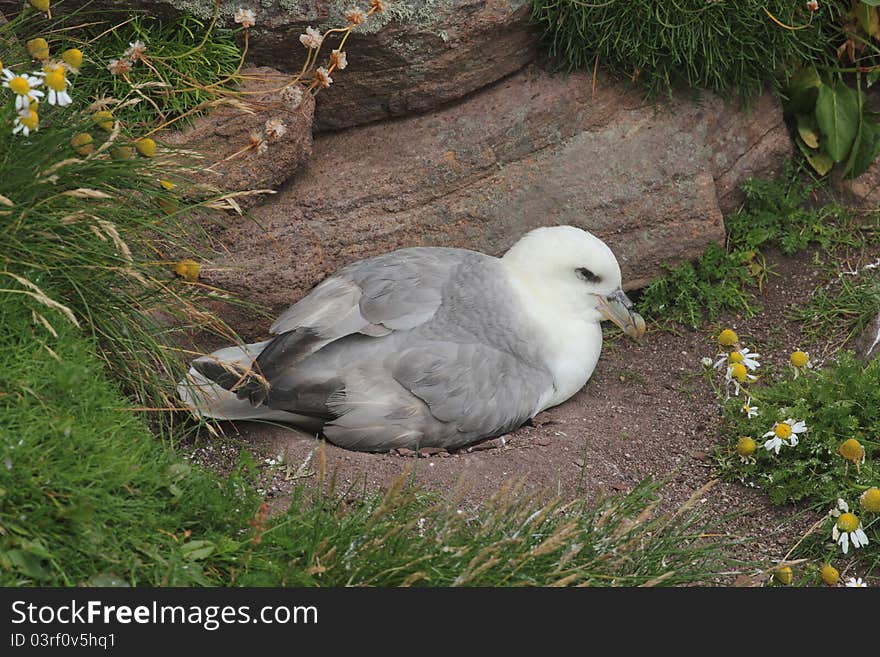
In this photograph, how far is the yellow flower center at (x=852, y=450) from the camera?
11.0ft

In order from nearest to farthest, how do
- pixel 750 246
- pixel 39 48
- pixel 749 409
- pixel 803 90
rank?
1. pixel 39 48
2. pixel 749 409
3. pixel 750 246
4. pixel 803 90

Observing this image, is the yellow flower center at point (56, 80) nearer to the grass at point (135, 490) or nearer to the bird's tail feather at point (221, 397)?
the grass at point (135, 490)

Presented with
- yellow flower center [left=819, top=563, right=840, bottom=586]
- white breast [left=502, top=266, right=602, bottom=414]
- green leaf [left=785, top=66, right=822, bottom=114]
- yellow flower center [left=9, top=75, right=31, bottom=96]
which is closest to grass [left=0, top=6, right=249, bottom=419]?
yellow flower center [left=9, top=75, right=31, bottom=96]

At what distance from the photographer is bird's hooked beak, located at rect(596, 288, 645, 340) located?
4.32 m

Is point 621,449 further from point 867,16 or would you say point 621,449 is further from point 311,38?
point 867,16

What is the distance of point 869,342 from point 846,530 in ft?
→ 3.61

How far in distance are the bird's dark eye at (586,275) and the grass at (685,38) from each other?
3.23 feet

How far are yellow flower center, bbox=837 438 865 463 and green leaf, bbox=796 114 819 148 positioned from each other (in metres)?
2.13

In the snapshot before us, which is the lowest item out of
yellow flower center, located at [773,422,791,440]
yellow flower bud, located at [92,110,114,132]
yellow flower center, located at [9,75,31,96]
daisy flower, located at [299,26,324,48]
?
yellow flower center, located at [773,422,791,440]

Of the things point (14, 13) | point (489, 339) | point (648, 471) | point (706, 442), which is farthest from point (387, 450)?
point (14, 13)

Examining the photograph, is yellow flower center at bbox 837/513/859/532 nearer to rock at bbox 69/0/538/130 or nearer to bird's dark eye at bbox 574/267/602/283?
bird's dark eye at bbox 574/267/602/283

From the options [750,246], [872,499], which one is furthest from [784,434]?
[750,246]

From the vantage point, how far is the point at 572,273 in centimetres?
427

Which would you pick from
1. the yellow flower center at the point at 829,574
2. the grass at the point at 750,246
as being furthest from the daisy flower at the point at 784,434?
the grass at the point at 750,246
